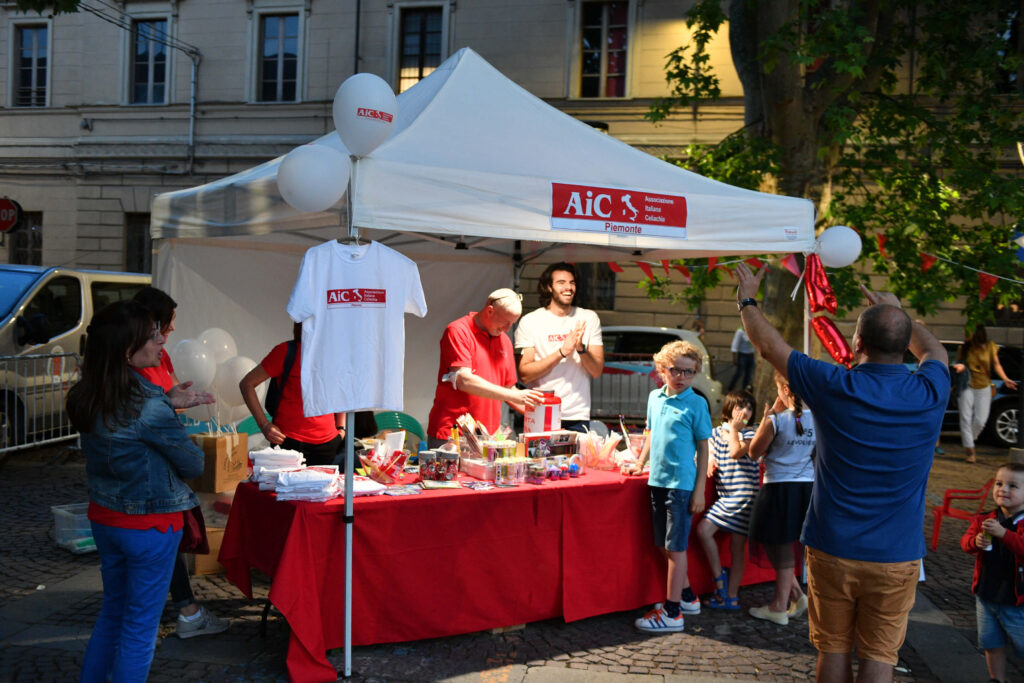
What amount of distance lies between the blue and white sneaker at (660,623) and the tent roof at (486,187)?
6.77ft

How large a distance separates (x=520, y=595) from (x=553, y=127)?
105 inches

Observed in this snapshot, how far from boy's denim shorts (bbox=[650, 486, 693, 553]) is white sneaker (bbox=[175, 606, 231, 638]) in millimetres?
2433

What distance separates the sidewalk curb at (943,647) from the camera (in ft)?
13.5

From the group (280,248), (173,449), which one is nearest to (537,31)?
(280,248)

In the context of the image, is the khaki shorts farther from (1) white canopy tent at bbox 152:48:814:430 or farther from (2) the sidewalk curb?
(1) white canopy tent at bbox 152:48:814:430

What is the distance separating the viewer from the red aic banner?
4367mm

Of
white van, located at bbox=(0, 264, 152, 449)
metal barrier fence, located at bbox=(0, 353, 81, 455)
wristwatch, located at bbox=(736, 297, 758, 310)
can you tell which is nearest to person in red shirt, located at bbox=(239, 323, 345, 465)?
wristwatch, located at bbox=(736, 297, 758, 310)

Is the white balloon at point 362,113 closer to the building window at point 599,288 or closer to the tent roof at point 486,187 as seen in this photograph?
the tent roof at point 486,187

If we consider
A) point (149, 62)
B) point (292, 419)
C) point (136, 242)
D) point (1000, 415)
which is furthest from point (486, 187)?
point (149, 62)

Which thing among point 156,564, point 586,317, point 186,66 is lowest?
point 156,564

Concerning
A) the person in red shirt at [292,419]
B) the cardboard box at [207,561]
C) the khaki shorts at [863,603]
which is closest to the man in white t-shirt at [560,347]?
the person in red shirt at [292,419]

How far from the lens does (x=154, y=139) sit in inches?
742

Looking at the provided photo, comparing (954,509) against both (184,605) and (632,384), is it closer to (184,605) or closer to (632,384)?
(184,605)

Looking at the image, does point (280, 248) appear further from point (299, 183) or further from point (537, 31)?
point (537, 31)
